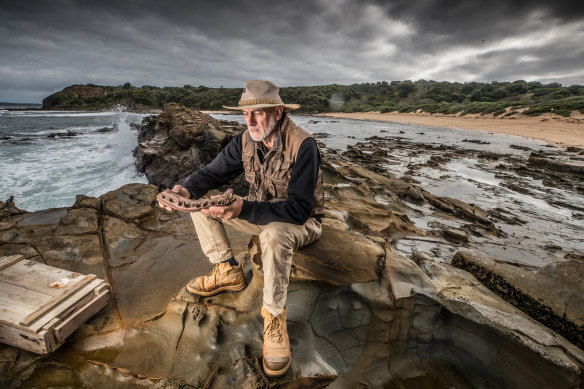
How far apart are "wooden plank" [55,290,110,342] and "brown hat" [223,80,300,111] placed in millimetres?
1969

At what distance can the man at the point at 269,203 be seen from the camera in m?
1.87

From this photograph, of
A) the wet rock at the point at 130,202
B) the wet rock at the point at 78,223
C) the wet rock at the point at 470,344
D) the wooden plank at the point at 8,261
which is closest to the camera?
the wet rock at the point at 470,344

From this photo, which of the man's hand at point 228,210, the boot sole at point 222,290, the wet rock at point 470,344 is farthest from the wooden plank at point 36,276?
the wet rock at point 470,344

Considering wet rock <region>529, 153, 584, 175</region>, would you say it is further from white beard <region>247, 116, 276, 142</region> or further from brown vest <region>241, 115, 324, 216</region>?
white beard <region>247, 116, 276, 142</region>

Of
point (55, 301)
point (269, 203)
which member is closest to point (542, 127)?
point (269, 203)

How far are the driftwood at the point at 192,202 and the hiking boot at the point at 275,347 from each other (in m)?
0.84

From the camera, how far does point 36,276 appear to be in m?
2.25

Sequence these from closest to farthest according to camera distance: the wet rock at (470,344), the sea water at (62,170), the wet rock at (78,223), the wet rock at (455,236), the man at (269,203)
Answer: the wet rock at (470,344) < the man at (269,203) < the wet rock at (78,223) < the wet rock at (455,236) < the sea water at (62,170)

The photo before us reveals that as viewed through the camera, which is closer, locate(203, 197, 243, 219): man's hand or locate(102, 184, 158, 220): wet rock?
locate(203, 197, 243, 219): man's hand

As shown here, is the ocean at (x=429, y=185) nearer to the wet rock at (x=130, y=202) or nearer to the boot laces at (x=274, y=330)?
the boot laces at (x=274, y=330)

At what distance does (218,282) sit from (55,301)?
1.17m

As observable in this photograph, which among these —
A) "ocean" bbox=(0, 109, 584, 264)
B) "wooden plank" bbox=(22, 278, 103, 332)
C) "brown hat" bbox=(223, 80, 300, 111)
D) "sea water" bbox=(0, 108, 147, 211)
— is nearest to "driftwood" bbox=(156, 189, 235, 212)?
"brown hat" bbox=(223, 80, 300, 111)

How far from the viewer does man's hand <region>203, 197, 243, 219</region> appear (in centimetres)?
183

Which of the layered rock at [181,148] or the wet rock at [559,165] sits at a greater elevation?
the layered rock at [181,148]
